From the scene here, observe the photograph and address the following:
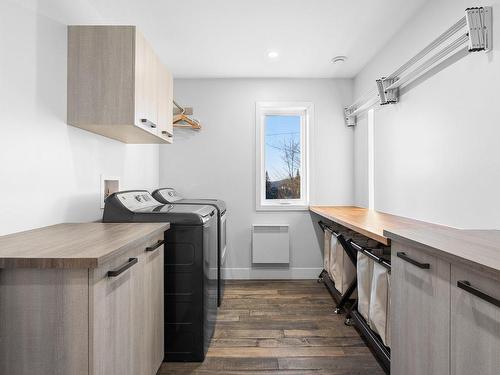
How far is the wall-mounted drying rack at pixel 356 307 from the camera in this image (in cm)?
179

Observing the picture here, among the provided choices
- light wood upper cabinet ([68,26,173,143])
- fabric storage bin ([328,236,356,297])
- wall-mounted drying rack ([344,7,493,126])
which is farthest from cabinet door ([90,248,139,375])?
wall-mounted drying rack ([344,7,493,126])

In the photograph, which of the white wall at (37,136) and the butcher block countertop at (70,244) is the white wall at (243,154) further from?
the butcher block countertop at (70,244)

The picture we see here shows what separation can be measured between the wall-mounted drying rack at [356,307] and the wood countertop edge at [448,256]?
1.39 ft

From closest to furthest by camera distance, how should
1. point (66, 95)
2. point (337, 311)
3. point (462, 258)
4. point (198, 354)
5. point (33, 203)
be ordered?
1. point (462, 258)
2. point (33, 203)
3. point (66, 95)
4. point (198, 354)
5. point (337, 311)

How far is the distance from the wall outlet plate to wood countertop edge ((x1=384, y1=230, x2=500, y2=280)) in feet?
6.37

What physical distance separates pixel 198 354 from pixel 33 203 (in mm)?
1293

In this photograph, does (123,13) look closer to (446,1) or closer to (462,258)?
(446,1)

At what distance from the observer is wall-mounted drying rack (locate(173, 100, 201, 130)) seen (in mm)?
3389

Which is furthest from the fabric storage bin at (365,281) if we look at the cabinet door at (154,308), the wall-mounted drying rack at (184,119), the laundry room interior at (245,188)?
the wall-mounted drying rack at (184,119)

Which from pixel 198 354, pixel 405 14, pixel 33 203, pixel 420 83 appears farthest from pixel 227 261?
pixel 405 14

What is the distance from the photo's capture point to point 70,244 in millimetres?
1156

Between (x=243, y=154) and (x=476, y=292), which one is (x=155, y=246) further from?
(x=243, y=154)

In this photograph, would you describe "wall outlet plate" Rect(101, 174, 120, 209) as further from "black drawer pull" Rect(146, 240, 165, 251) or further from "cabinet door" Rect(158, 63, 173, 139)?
"black drawer pull" Rect(146, 240, 165, 251)

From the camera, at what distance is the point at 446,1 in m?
1.90
